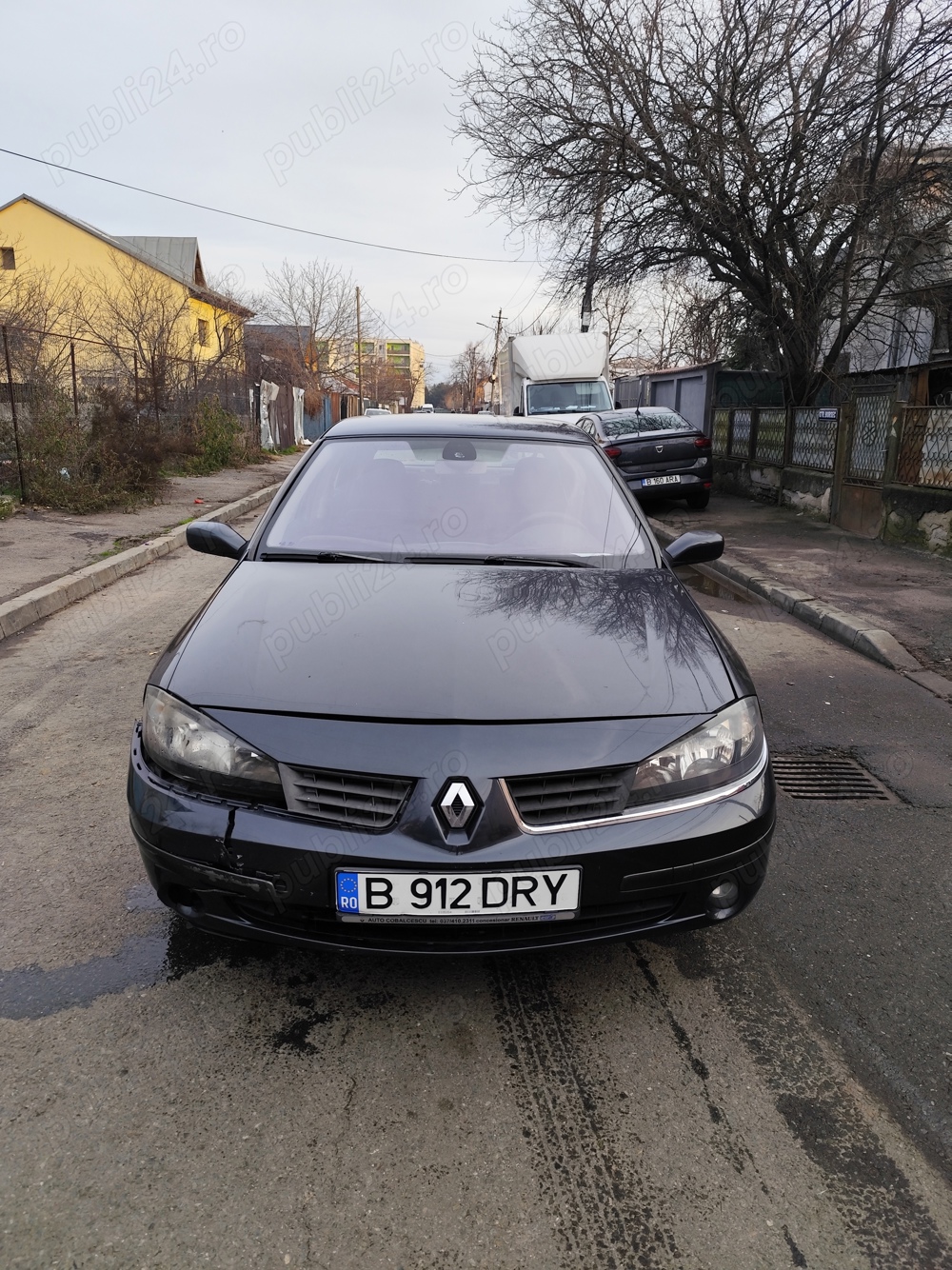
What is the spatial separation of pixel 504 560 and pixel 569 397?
1598 cm

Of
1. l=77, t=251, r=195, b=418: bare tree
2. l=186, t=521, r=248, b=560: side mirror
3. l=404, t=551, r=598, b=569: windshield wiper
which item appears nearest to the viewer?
l=404, t=551, r=598, b=569: windshield wiper

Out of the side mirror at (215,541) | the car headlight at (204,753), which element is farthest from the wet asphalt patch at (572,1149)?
the side mirror at (215,541)

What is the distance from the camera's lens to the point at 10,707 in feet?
15.2

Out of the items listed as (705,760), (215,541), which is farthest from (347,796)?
(215,541)

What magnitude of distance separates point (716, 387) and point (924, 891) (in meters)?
17.5

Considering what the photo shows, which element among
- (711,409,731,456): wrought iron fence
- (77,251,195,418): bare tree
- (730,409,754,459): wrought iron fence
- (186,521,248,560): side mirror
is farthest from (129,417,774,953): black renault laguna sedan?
(711,409,731,456): wrought iron fence

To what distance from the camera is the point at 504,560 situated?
10.1ft

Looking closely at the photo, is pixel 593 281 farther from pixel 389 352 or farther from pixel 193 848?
pixel 389 352

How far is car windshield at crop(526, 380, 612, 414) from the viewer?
18.1m

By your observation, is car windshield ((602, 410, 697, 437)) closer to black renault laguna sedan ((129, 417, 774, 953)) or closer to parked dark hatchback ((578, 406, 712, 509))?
parked dark hatchback ((578, 406, 712, 509))

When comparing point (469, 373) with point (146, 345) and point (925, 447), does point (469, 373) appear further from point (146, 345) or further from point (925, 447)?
point (925, 447)

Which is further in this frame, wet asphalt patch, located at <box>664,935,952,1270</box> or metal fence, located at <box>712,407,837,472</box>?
metal fence, located at <box>712,407,837,472</box>

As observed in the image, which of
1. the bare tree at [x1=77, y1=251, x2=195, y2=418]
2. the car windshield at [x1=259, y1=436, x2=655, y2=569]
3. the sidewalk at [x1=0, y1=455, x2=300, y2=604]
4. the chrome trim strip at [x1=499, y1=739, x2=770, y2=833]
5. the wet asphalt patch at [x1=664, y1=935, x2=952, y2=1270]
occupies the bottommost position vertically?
the wet asphalt patch at [x1=664, y1=935, x2=952, y2=1270]

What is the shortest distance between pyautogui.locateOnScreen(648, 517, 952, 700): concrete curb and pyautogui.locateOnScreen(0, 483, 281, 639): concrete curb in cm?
398
